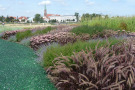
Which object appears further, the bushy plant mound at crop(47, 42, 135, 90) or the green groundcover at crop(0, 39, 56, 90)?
the green groundcover at crop(0, 39, 56, 90)

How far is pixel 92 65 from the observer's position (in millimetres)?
2922

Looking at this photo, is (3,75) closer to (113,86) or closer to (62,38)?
(113,86)

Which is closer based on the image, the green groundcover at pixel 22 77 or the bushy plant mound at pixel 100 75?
the bushy plant mound at pixel 100 75

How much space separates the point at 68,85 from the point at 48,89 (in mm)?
544

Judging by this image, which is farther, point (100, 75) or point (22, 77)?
point (22, 77)

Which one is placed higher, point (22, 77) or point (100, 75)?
point (100, 75)

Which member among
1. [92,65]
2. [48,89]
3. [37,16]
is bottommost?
[48,89]

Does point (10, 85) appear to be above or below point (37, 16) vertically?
below

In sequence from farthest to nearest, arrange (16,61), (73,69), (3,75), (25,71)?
(16,61) < (25,71) < (3,75) < (73,69)

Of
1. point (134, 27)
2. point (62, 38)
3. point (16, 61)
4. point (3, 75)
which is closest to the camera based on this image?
point (3, 75)

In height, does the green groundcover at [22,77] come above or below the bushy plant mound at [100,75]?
below

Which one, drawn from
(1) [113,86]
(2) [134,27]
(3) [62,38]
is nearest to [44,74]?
(1) [113,86]

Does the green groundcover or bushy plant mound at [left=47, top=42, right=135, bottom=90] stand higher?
bushy plant mound at [left=47, top=42, right=135, bottom=90]

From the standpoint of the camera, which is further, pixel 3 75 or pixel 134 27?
pixel 134 27
